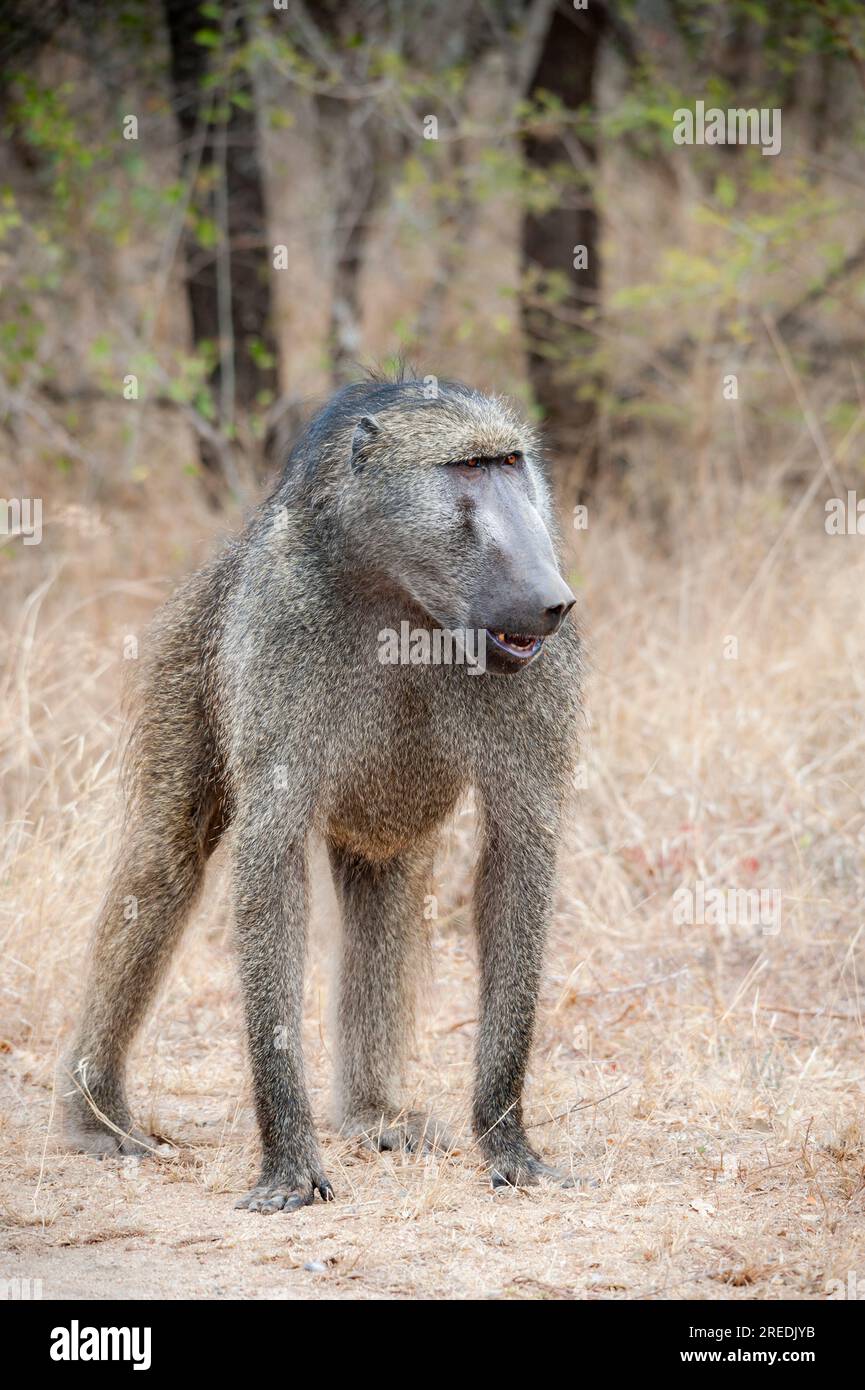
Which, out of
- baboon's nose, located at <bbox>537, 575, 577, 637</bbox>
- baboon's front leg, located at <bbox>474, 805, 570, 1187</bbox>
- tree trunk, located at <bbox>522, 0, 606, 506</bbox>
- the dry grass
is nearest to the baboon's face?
baboon's nose, located at <bbox>537, 575, 577, 637</bbox>

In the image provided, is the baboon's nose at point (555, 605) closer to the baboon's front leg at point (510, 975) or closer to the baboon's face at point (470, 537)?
the baboon's face at point (470, 537)

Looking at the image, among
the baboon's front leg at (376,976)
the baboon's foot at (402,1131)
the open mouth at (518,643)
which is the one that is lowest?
the baboon's foot at (402,1131)

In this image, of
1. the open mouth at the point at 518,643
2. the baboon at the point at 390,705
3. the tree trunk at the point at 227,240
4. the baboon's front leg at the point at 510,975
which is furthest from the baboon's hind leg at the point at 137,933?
the tree trunk at the point at 227,240

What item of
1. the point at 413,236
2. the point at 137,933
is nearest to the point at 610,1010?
the point at 137,933

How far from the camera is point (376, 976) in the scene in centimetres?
423

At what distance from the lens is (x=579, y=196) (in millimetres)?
10547

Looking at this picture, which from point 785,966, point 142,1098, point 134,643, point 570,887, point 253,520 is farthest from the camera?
point 570,887

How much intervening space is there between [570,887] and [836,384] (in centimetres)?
553

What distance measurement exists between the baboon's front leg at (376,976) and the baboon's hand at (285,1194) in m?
0.53

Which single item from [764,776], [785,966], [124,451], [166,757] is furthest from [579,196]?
[166,757]

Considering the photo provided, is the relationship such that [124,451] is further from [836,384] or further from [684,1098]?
[684,1098]

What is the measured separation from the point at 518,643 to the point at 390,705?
0.38m

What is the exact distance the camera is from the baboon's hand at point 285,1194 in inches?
140

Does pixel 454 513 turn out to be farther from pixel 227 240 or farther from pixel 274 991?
pixel 227 240
